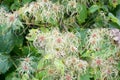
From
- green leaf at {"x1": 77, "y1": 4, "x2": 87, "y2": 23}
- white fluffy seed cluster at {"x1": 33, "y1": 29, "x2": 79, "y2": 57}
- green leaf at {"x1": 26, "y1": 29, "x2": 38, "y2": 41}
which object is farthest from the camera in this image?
green leaf at {"x1": 77, "y1": 4, "x2": 87, "y2": 23}

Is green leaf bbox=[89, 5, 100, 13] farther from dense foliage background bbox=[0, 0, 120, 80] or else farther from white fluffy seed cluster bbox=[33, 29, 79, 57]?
white fluffy seed cluster bbox=[33, 29, 79, 57]

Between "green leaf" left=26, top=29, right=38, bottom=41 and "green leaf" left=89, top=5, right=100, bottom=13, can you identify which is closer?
"green leaf" left=26, top=29, right=38, bottom=41

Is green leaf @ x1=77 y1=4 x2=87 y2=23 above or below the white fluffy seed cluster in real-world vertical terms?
above

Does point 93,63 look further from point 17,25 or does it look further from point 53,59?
point 17,25

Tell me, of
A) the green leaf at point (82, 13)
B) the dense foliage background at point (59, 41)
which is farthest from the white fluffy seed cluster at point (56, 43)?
the green leaf at point (82, 13)

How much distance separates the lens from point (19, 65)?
1495mm

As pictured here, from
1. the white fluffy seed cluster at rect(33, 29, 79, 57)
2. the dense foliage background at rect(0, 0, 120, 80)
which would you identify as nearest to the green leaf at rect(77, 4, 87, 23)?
the dense foliage background at rect(0, 0, 120, 80)

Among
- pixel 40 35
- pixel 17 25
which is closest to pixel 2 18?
pixel 17 25

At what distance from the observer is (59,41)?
4.50 feet

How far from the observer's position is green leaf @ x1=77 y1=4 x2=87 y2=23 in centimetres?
163

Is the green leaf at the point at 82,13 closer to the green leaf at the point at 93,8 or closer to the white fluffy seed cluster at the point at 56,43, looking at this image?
the green leaf at the point at 93,8

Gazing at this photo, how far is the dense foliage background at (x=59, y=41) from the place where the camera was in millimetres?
1378

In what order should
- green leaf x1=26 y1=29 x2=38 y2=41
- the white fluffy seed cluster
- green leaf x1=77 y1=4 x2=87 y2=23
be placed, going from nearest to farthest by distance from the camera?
1. the white fluffy seed cluster
2. green leaf x1=26 y1=29 x2=38 y2=41
3. green leaf x1=77 y1=4 x2=87 y2=23

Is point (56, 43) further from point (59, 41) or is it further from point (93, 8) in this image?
point (93, 8)
